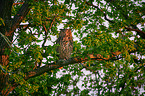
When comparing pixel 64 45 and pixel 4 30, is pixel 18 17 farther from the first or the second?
pixel 64 45

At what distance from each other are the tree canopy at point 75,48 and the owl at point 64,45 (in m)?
0.32

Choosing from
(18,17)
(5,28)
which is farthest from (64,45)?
(5,28)

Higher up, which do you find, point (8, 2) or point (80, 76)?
point (8, 2)

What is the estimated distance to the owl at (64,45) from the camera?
660 centimetres

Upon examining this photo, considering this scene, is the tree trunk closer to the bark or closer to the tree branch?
the bark

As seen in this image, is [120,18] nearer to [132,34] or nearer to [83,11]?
[132,34]

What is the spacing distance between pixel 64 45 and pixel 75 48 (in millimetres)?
812

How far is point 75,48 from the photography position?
7305 millimetres

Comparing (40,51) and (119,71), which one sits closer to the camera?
(40,51)

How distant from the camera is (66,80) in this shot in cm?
812

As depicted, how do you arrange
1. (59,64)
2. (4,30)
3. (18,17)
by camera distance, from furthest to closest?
(18,17), (4,30), (59,64)

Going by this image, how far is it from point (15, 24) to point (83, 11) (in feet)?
10.8

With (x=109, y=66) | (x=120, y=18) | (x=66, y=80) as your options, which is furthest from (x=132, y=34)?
(x=66, y=80)

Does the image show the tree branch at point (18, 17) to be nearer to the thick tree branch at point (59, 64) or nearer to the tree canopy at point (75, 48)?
the tree canopy at point (75, 48)
